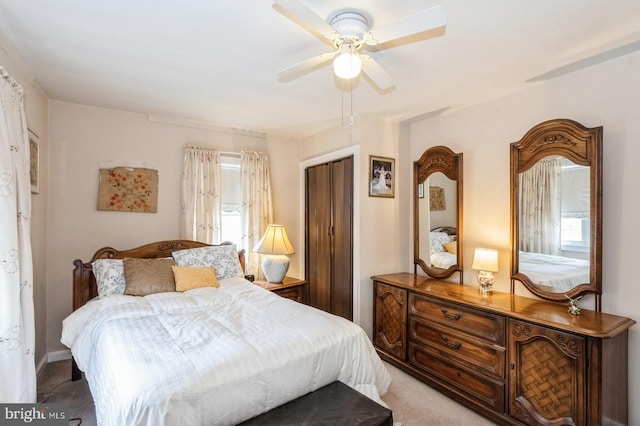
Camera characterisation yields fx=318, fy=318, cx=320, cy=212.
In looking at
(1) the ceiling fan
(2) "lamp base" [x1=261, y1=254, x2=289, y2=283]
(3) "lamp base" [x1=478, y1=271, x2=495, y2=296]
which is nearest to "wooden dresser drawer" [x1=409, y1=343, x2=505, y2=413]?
(3) "lamp base" [x1=478, y1=271, x2=495, y2=296]

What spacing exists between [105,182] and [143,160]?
1.40ft

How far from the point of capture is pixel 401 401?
8.05 feet

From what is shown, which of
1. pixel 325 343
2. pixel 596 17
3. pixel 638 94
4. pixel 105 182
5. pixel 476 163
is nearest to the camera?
pixel 596 17

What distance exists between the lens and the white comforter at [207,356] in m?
1.37

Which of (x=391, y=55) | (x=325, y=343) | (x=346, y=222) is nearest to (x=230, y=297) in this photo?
(x=325, y=343)

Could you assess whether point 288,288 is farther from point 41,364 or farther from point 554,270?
point 554,270

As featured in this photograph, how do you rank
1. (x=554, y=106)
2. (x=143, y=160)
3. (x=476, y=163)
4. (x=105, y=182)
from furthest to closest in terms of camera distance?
1. (x=143, y=160)
2. (x=105, y=182)
3. (x=476, y=163)
4. (x=554, y=106)

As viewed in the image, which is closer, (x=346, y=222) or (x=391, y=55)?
(x=391, y=55)

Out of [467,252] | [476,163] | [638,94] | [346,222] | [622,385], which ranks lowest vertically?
[622,385]

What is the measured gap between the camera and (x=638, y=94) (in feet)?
6.72

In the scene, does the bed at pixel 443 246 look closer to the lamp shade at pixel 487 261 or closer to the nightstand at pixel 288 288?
the lamp shade at pixel 487 261

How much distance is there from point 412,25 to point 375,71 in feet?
1.42

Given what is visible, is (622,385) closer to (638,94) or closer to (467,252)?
(467,252)

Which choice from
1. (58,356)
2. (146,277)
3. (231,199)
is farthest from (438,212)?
(58,356)
